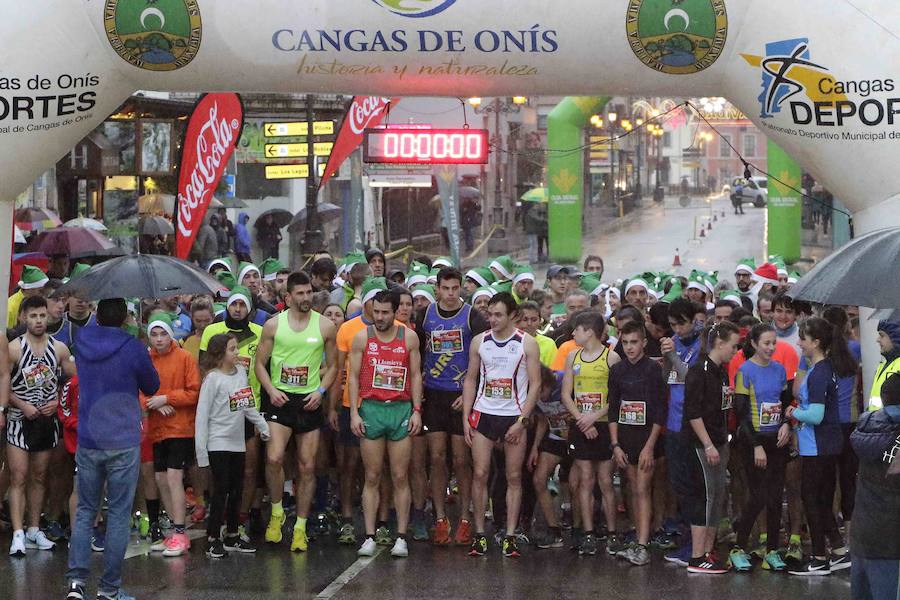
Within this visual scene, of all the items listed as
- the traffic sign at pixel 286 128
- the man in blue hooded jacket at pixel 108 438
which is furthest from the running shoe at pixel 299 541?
the traffic sign at pixel 286 128

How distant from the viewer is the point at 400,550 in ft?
30.9

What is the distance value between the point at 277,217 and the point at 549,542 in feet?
90.6

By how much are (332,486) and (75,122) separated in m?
3.39

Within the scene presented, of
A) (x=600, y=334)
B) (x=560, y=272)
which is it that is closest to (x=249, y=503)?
(x=600, y=334)

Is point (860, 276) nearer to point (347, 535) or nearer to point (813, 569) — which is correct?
point (813, 569)

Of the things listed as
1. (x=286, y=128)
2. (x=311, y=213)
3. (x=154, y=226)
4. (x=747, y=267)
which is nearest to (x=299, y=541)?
(x=747, y=267)

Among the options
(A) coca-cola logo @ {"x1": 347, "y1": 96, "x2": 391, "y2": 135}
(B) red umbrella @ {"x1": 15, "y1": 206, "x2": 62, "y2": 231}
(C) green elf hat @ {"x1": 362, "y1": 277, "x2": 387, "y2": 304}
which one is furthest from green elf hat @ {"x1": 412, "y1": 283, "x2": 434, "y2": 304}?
(B) red umbrella @ {"x1": 15, "y1": 206, "x2": 62, "y2": 231}

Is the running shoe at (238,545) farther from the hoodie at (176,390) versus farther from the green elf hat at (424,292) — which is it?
the green elf hat at (424,292)

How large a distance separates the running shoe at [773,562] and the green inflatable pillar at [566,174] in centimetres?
2233

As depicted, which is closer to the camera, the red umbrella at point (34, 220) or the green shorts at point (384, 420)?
the green shorts at point (384, 420)

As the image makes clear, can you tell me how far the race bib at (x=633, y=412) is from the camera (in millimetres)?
9469

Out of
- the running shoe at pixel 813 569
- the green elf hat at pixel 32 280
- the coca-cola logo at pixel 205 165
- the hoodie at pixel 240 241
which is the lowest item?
the running shoe at pixel 813 569

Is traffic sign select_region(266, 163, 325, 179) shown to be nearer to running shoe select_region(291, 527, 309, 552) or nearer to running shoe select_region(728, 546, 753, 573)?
running shoe select_region(291, 527, 309, 552)

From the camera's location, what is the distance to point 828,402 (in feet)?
29.5
